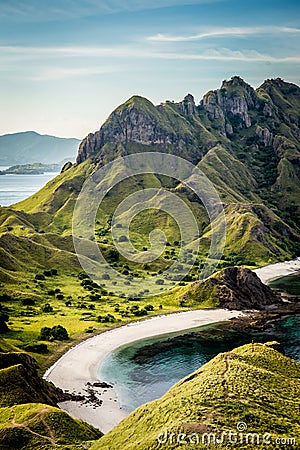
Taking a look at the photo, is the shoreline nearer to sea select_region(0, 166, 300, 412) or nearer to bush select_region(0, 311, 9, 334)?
sea select_region(0, 166, 300, 412)

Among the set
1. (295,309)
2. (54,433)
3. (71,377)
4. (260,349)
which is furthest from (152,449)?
(295,309)


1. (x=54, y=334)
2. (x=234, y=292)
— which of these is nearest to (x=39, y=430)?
(x=54, y=334)

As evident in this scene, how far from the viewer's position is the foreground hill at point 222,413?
39906 mm

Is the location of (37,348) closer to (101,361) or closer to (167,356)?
(101,361)

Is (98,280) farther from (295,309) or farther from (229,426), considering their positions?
(229,426)

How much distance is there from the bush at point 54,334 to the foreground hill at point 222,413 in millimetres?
63345

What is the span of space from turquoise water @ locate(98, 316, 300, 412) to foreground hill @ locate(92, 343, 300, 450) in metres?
32.9

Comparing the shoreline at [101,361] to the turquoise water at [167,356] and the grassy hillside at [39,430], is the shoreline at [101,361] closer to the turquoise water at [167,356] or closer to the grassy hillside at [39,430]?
the turquoise water at [167,356]

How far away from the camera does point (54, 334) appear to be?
373 ft

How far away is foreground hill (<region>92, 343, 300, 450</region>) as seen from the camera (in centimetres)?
3991

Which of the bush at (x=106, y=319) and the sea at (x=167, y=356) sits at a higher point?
the bush at (x=106, y=319)

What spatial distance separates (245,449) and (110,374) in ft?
214

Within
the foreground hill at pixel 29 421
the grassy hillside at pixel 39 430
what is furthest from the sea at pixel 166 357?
the grassy hillside at pixel 39 430

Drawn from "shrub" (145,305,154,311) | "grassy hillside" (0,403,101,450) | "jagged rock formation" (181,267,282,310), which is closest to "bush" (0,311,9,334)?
"shrub" (145,305,154,311)
